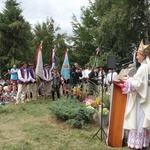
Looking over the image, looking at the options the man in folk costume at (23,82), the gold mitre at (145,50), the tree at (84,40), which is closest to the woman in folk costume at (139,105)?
the gold mitre at (145,50)

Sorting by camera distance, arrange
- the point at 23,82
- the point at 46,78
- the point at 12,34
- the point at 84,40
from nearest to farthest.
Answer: the point at 23,82 → the point at 46,78 → the point at 12,34 → the point at 84,40

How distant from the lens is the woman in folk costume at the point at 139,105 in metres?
5.49

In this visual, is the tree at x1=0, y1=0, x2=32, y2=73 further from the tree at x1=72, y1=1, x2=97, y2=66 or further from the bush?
the bush

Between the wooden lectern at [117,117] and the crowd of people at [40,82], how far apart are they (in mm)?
5265

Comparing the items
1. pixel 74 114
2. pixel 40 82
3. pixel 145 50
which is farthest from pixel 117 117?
pixel 40 82

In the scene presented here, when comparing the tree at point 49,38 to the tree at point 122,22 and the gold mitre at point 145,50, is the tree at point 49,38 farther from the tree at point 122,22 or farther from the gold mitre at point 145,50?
the gold mitre at point 145,50

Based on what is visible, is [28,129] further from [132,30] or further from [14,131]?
[132,30]

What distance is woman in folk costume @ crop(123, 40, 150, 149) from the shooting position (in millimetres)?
5488

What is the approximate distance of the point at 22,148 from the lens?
5887 mm

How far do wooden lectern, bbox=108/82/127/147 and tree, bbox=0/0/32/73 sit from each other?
21.8 metres

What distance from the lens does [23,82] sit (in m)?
12.4

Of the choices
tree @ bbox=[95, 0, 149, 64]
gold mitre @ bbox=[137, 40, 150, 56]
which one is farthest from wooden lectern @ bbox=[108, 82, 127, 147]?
tree @ bbox=[95, 0, 149, 64]

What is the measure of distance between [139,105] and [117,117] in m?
0.64

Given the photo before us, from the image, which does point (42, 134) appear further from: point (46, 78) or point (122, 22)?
point (122, 22)
